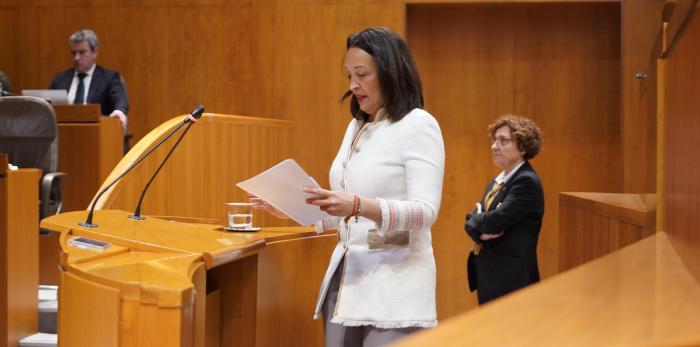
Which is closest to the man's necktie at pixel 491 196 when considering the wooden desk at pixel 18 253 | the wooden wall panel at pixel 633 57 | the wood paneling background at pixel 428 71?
the wooden desk at pixel 18 253

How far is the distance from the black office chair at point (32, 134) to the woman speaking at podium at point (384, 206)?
2.94m

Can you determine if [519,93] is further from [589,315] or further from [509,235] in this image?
[589,315]

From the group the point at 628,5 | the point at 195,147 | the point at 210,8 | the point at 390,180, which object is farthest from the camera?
the point at 210,8

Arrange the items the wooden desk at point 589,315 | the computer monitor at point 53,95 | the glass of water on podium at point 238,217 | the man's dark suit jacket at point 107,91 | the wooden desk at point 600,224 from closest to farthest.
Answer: the wooden desk at point 589,315
the wooden desk at point 600,224
the glass of water on podium at point 238,217
the computer monitor at point 53,95
the man's dark suit jacket at point 107,91

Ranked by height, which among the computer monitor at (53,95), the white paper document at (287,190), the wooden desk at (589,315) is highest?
the computer monitor at (53,95)

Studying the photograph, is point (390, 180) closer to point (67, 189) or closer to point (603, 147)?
point (67, 189)

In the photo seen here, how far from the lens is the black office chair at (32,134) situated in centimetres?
471

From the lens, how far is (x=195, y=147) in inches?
188

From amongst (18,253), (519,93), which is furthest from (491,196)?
(519,93)

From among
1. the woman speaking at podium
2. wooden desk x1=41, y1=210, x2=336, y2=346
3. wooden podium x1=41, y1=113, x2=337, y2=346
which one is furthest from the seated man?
the woman speaking at podium

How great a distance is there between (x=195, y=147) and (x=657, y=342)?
422cm

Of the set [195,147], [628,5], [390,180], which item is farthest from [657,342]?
[628,5]

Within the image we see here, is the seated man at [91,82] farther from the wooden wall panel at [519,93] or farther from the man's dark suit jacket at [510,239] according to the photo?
the man's dark suit jacket at [510,239]

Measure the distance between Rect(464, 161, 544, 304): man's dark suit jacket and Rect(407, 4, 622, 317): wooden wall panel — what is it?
2.91 metres
